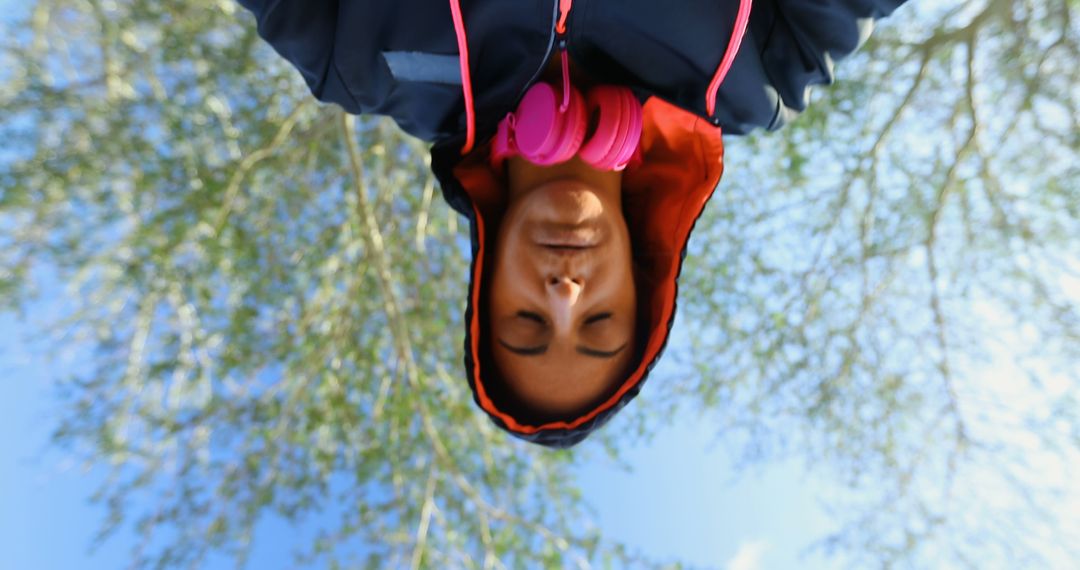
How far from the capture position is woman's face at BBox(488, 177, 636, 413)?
1413 millimetres

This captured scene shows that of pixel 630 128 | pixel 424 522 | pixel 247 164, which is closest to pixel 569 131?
A: pixel 630 128

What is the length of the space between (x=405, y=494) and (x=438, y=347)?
0.74 m

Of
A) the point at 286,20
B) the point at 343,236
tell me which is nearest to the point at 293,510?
the point at 343,236

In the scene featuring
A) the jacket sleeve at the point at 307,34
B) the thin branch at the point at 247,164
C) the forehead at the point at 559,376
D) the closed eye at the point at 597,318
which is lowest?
the thin branch at the point at 247,164

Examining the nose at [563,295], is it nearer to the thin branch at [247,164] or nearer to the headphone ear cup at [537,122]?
the headphone ear cup at [537,122]

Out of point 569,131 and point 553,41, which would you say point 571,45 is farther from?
point 569,131

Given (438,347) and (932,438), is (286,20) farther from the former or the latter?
(932,438)

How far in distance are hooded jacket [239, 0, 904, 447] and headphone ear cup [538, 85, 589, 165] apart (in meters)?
0.09

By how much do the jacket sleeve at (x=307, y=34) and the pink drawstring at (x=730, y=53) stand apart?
0.69 meters

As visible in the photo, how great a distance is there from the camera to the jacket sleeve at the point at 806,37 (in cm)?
138

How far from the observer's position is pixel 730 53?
1343mm

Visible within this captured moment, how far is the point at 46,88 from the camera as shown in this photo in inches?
123

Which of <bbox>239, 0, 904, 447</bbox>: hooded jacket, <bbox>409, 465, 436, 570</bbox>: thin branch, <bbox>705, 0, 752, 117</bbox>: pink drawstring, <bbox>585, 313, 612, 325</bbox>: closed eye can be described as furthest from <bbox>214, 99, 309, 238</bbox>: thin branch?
<bbox>705, 0, 752, 117</bbox>: pink drawstring

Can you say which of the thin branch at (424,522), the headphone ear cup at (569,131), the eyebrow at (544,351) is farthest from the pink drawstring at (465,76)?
the thin branch at (424,522)
